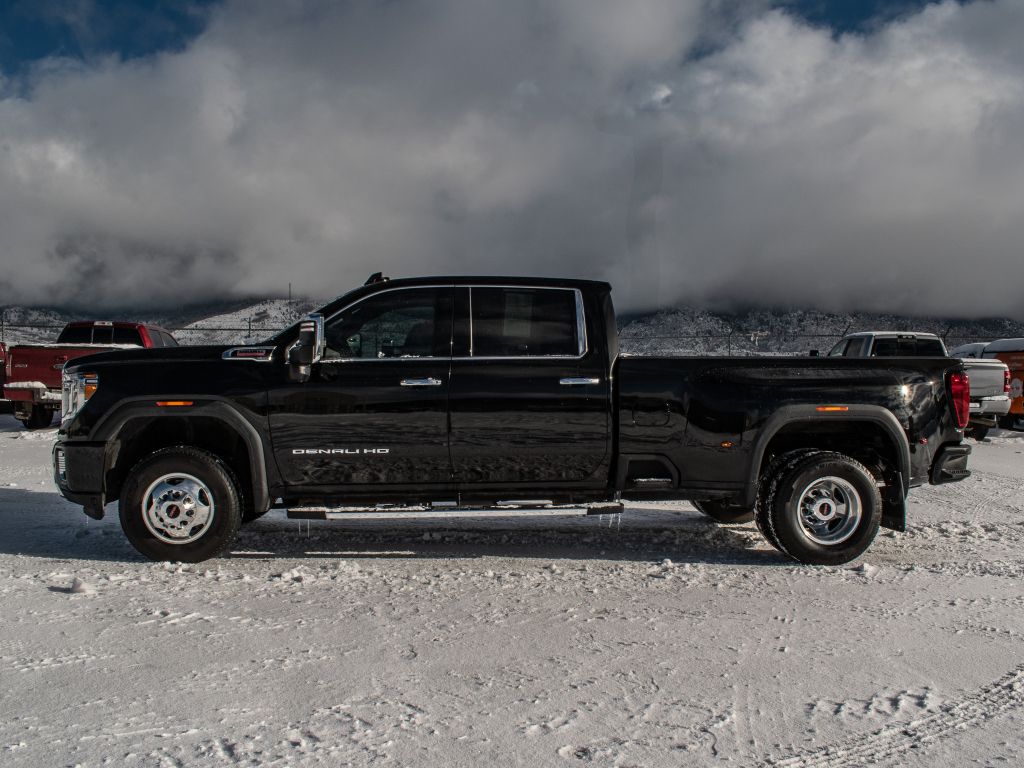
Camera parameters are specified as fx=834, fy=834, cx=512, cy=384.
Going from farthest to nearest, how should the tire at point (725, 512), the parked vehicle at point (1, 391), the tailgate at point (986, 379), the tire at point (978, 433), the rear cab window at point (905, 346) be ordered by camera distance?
the rear cab window at point (905, 346) → the parked vehicle at point (1, 391) → the tire at point (978, 433) → the tailgate at point (986, 379) → the tire at point (725, 512)

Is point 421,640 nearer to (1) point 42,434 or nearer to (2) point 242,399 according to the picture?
(2) point 242,399

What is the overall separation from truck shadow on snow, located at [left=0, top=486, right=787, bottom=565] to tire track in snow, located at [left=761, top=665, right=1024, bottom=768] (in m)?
2.30

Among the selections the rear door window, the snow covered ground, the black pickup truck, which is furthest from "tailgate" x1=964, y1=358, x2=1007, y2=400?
the rear door window

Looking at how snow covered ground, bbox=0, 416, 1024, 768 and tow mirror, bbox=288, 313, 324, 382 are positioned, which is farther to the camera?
tow mirror, bbox=288, 313, 324, 382

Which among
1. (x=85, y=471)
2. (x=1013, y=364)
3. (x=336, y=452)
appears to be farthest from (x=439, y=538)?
(x=1013, y=364)

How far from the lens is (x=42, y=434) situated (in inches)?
572

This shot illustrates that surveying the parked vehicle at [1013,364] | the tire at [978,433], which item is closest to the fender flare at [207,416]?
the tire at [978,433]

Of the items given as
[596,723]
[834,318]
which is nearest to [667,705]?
[596,723]

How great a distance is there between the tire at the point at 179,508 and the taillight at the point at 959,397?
16.4ft

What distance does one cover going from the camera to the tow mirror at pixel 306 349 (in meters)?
5.44

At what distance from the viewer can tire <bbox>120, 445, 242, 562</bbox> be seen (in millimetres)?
5492

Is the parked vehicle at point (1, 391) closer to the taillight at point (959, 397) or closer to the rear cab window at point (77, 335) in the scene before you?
the rear cab window at point (77, 335)

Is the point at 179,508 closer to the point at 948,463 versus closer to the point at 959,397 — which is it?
the point at 948,463

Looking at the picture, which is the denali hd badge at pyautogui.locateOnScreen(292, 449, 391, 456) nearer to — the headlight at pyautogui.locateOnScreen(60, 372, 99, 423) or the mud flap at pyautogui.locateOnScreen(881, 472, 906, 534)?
the headlight at pyautogui.locateOnScreen(60, 372, 99, 423)
